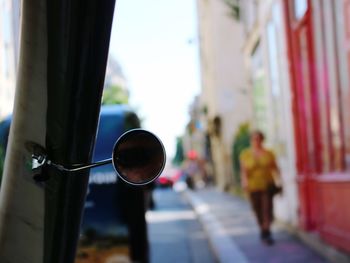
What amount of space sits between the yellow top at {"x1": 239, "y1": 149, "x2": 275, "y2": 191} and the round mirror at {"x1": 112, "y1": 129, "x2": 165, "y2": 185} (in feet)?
26.7

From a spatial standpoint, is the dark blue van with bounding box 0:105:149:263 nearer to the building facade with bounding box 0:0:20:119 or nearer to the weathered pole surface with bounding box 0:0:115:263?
the building facade with bounding box 0:0:20:119

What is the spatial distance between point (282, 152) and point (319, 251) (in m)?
3.81

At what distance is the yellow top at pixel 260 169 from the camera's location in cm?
1068

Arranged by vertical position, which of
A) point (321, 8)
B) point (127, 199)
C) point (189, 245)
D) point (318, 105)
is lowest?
point (189, 245)

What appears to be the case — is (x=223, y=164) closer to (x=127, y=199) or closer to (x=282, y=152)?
(x=282, y=152)

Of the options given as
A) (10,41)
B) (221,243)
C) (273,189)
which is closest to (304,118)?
(273,189)

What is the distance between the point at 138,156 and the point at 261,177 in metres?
8.20

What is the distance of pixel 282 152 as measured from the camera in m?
13.2

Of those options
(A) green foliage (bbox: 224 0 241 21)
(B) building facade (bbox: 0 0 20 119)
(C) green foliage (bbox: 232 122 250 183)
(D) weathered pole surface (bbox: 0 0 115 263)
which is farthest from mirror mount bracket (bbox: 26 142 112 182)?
(C) green foliage (bbox: 232 122 250 183)

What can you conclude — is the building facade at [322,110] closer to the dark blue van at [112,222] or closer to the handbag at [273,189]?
the handbag at [273,189]

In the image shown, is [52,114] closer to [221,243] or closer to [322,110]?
[322,110]

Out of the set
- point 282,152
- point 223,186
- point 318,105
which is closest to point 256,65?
point 282,152

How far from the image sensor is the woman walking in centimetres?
1068

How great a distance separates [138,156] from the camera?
8.56ft
